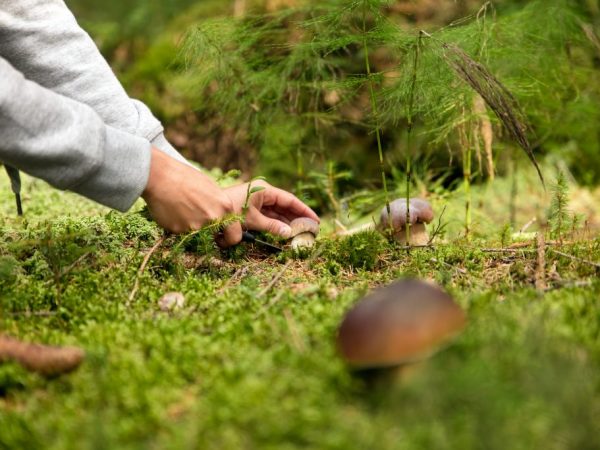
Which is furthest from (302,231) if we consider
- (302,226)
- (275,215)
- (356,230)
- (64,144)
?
(64,144)

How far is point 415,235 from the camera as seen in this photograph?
3.08m

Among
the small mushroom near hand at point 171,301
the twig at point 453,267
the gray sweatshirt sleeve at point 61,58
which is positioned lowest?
the twig at point 453,267

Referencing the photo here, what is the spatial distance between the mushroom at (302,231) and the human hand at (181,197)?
0.40m

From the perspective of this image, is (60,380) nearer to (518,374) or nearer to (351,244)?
(518,374)

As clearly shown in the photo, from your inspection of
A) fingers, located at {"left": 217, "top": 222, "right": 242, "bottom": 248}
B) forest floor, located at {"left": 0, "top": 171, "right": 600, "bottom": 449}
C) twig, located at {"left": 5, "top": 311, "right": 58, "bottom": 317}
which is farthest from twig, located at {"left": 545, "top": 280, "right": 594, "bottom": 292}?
twig, located at {"left": 5, "top": 311, "right": 58, "bottom": 317}

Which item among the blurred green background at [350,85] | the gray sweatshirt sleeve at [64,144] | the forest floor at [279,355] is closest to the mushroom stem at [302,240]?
the forest floor at [279,355]

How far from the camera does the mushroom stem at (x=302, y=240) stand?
276cm

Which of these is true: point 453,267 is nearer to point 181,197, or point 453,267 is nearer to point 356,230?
point 356,230

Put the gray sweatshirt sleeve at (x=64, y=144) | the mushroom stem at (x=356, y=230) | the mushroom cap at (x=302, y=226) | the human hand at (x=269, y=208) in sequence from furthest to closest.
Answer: the mushroom stem at (x=356, y=230) < the mushroom cap at (x=302, y=226) < the human hand at (x=269, y=208) < the gray sweatshirt sleeve at (x=64, y=144)

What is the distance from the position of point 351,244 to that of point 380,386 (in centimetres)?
131

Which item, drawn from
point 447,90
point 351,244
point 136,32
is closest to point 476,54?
point 447,90

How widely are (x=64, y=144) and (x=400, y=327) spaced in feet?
4.17

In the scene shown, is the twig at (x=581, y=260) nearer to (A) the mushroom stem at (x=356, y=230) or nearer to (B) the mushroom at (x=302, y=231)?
(A) the mushroom stem at (x=356, y=230)

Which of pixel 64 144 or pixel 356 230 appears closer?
pixel 64 144
